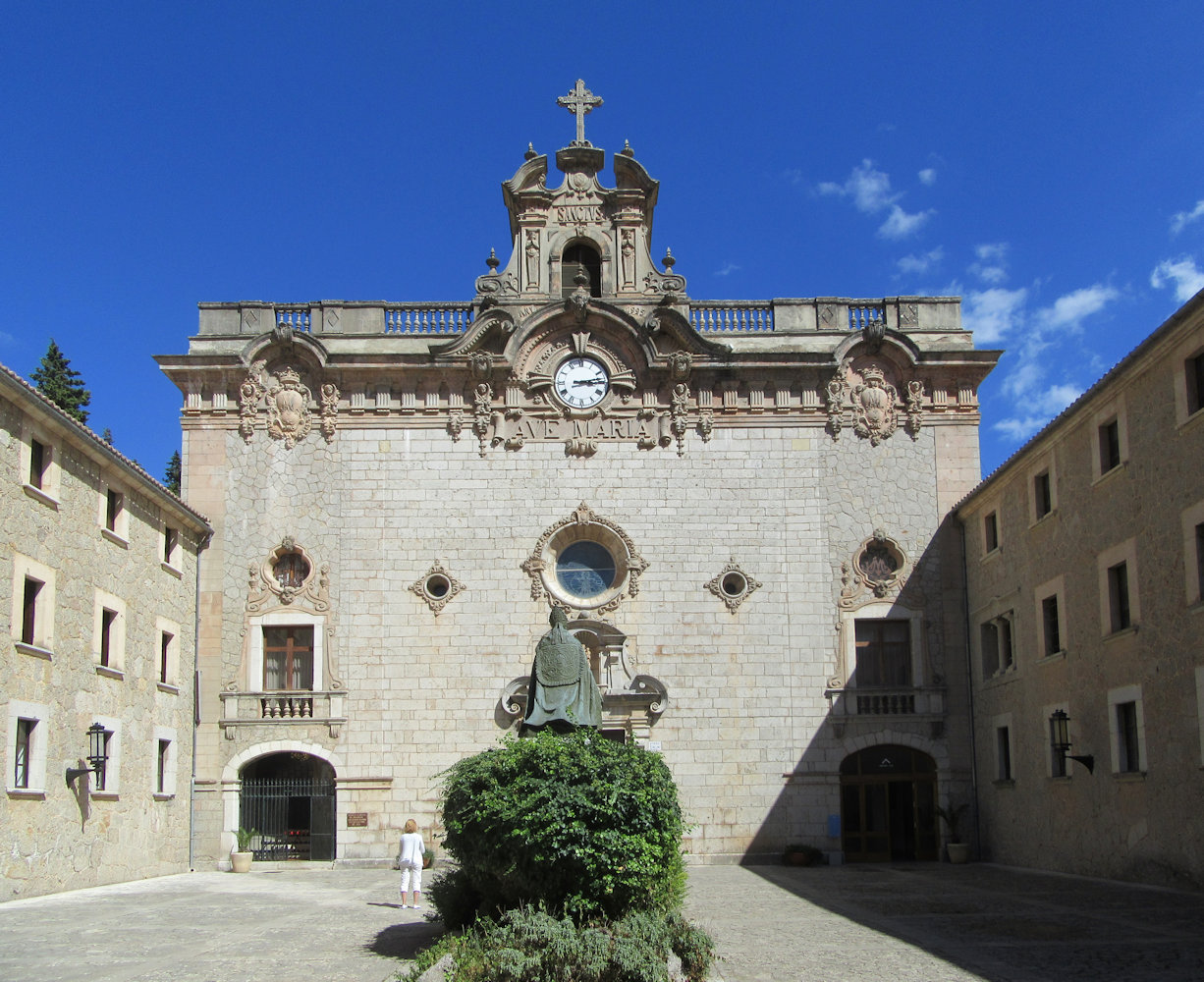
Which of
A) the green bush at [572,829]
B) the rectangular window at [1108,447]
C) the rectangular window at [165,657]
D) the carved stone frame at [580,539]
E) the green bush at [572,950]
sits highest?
the rectangular window at [1108,447]

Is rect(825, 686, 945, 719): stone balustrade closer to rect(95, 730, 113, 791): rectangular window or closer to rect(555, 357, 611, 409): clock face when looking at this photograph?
rect(555, 357, 611, 409): clock face

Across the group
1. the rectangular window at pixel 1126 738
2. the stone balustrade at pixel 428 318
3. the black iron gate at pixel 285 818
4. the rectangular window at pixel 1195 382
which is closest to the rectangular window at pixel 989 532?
the rectangular window at pixel 1126 738

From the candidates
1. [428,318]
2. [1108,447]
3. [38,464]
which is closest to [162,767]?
[38,464]

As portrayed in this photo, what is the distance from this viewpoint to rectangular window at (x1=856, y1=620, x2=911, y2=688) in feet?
96.8

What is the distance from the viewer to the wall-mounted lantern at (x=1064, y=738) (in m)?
22.6

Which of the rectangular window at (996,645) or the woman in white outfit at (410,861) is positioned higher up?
the rectangular window at (996,645)

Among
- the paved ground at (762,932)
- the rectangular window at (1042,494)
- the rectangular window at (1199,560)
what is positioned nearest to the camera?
the paved ground at (762,932)

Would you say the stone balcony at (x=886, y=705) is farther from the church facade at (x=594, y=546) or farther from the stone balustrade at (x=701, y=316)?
the stone balustrade at (x=701, y=316)

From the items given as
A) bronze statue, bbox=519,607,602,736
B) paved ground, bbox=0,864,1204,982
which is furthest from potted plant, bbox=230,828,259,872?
bronze statue, bbox=519,607,602,736

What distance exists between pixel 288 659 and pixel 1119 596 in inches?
691

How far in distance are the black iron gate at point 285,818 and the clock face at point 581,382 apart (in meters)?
10.3

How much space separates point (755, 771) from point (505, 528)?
25.6 ft

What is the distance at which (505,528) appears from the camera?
29.8 m

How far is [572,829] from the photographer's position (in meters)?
12.5
